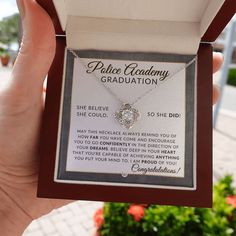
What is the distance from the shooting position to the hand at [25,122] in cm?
99

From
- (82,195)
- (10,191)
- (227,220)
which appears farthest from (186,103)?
(227,220)

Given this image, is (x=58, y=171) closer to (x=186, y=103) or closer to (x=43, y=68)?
(x=43, y=68)

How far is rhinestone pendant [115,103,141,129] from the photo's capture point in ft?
3.22

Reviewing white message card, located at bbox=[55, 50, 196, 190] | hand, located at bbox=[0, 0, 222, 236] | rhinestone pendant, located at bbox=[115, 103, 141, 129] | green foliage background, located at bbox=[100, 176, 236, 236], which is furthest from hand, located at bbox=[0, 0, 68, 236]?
green foliage background, located at bbox=[100, 176, 236, 236]

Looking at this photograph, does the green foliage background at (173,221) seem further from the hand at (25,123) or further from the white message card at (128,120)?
the white message card at (128,120)

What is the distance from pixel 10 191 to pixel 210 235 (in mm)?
1100

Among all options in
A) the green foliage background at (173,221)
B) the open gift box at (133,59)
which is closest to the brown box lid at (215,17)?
the open gift box at (133,59)

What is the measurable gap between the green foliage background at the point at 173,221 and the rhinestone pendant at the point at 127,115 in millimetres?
1025

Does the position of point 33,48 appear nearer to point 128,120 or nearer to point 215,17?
point 128,120

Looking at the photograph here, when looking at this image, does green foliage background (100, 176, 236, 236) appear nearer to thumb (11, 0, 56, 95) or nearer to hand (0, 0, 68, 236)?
hand (0, 0, 68, 236)

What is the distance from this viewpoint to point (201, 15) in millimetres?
954

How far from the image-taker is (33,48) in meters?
1.02

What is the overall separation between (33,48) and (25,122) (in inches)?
10.7

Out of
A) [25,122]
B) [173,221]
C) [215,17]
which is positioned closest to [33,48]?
[25,122]
